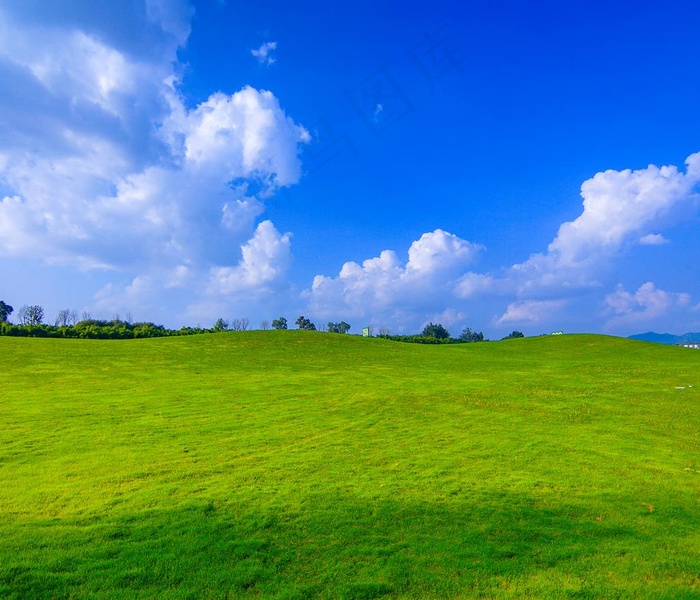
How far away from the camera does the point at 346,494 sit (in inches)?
294

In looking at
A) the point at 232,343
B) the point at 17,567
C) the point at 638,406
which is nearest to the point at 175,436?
the point at 17,567

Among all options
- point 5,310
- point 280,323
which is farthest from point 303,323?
point 5,310

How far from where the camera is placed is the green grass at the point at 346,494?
5.22 meters

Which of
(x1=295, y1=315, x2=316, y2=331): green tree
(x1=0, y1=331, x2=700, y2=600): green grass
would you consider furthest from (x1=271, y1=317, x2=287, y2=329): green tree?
(x1=0, y1=331, x2=700, y2=600): green grass

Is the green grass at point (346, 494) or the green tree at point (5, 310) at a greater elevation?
the green tree at point (5, 310)

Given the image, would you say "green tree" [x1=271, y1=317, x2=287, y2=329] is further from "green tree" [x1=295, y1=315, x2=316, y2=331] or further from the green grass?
the green grass

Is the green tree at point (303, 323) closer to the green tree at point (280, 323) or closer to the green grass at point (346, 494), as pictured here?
the green tree at point (280, 323)

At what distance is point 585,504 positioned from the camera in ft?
24.0

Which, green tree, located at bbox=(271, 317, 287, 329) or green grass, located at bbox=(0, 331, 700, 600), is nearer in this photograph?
green grass, located at bbox=(0, 331, 700, 600)

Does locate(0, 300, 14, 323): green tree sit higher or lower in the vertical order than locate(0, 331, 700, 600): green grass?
higher

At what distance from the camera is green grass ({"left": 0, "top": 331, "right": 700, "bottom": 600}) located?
17.1 feet

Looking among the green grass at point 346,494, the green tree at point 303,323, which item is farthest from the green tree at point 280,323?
the green grass at point 346,494

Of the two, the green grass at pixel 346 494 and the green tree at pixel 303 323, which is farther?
the green tree at pixel 303 323

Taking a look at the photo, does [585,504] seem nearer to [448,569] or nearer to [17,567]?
[448,569]
